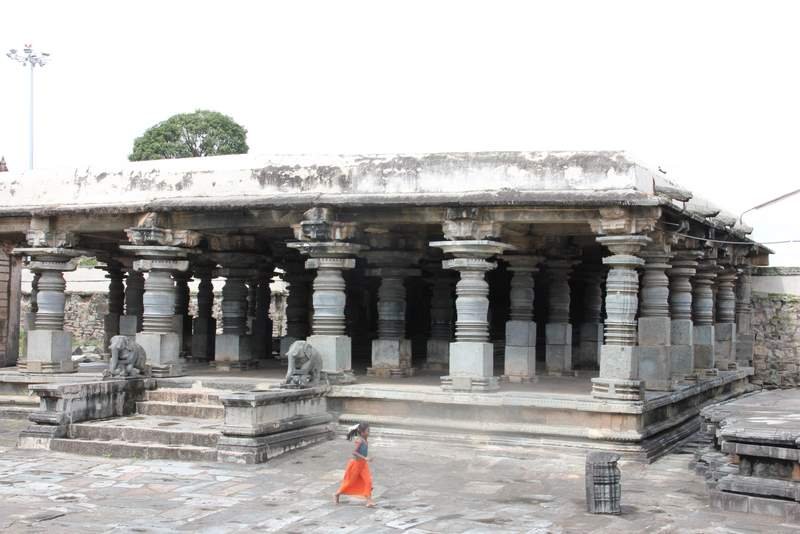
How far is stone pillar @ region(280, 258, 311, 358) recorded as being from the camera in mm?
18719

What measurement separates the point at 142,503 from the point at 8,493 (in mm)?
1447

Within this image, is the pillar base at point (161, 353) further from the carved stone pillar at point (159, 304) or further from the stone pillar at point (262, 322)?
the stone pillar at point (262, 322)

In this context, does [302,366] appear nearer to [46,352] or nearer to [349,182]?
[349,182]

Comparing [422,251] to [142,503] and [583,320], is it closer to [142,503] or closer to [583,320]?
[583,320]

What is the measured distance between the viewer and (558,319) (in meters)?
16.5

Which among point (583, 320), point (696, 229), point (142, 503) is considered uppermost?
point (696, 229)

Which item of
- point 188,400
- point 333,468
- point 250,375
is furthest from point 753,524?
point 250,375

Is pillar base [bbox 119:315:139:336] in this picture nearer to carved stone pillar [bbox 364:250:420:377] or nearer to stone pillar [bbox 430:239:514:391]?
carved stone pillar [bbox 364:250:420:377]

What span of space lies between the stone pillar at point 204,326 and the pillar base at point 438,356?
4797 mm

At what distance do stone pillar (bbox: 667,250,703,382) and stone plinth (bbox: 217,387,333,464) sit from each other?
617cm

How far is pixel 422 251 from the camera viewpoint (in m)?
15.5

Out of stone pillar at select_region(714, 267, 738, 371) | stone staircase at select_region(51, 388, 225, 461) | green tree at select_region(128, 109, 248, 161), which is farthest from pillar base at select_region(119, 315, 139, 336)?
green tree at select_region(128, 109, 248, 161)

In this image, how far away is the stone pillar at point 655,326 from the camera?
45.9ft

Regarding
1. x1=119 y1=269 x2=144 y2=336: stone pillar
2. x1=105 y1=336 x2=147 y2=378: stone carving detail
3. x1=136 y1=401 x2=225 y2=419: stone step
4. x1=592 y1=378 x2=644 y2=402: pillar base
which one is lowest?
x1=136 y1=401 x2=225 y2=419: stone step
